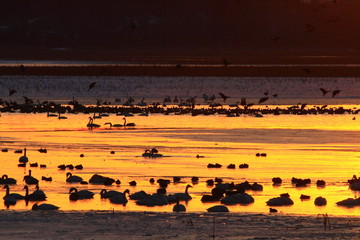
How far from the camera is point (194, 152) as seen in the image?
106ft

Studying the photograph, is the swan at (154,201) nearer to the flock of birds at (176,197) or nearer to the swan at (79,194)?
the flock of birds at (176,197)

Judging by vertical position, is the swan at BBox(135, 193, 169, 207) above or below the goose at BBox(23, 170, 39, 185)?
below

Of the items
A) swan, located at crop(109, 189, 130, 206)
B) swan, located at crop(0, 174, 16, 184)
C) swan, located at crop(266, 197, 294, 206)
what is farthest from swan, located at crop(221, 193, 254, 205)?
swan, located at crop(0, 174, 16, 184)

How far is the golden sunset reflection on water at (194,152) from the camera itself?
23592mm

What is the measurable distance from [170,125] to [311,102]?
18607 mm

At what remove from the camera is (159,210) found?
21094 mm

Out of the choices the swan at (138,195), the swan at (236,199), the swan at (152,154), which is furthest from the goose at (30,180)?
the swan at (152,154)

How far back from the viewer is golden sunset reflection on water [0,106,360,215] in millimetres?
23592
